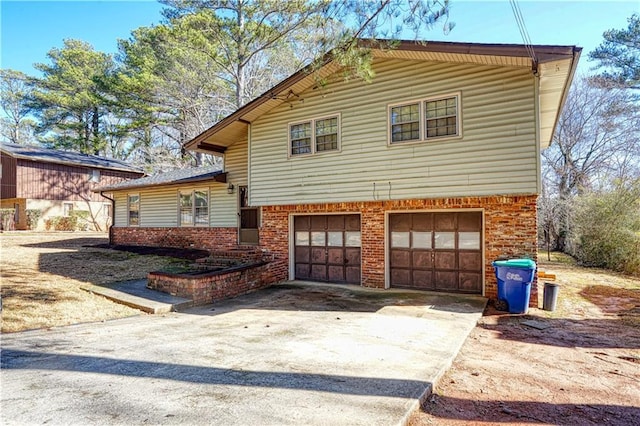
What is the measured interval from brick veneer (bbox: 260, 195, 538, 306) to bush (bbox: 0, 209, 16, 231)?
2157 cm

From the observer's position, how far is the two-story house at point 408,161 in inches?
282

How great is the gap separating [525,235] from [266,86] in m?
19.2

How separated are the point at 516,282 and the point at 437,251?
82.7 inches

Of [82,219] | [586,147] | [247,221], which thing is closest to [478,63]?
[247,221]

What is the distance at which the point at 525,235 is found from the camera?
24.0 ft

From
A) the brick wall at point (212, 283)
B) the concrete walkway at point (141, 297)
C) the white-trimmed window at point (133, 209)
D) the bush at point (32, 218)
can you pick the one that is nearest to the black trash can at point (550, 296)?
the brick wall at point (212, 283)

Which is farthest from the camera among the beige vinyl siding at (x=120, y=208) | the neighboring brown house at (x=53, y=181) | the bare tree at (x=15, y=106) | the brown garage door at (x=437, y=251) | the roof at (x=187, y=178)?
the bare tree at (x=15, y=106)

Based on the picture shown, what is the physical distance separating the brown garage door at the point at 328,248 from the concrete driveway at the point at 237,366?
2.77 metres

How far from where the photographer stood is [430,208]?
8.49 m

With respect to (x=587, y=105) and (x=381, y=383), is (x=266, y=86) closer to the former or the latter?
(x=587, y=105)

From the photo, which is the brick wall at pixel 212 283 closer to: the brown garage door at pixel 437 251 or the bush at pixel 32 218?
the brown garage door at pixel 437 251

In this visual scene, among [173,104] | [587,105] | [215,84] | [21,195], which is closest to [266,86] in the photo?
[215,84]

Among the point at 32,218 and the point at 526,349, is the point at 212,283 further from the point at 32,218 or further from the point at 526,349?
the point at 32,218

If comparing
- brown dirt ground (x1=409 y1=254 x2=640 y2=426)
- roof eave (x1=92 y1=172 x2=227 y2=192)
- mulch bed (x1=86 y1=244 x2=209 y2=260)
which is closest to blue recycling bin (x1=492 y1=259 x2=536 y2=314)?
brown dirt ground (x1=409 y1=254 x2=640 y2=426)
